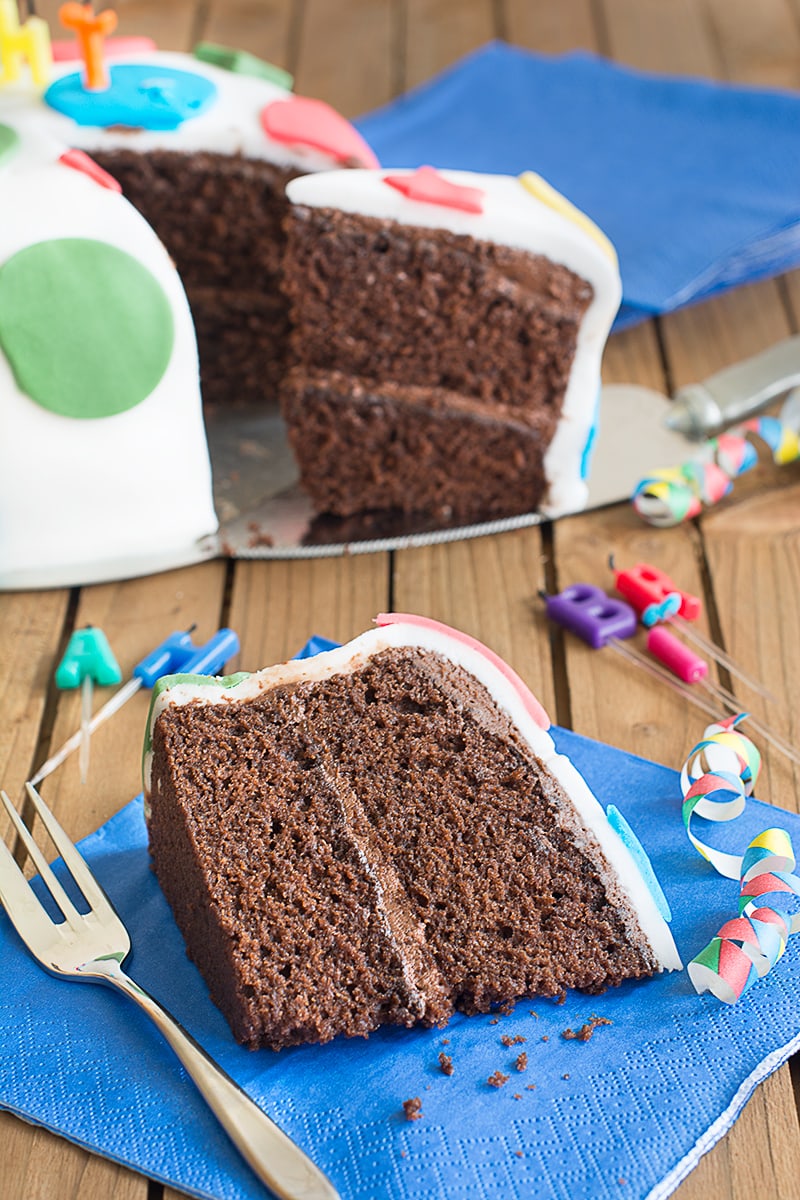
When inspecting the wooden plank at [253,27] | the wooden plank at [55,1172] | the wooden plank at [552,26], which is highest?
the wooden plank at [253,27]

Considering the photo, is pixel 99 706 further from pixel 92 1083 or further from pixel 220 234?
pixel 220 234

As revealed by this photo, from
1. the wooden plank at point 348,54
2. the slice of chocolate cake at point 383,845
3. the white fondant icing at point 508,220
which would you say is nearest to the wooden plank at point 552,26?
the wooden plank at point 348,54

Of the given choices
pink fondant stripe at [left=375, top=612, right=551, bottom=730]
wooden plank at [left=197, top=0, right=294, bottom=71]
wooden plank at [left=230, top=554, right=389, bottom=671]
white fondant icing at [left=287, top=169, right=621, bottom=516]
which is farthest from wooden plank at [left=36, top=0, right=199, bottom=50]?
pink fondant stripe at [left=375, top=612, right=551, bottom=730]

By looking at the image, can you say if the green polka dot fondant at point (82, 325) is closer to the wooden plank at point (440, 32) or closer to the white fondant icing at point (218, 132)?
the white fondant icing at point (218, 132)

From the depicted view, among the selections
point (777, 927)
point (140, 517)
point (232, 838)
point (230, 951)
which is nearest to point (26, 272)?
point (140, 517)

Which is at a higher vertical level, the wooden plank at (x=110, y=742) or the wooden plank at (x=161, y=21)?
the wooden plank at (x=161, y=21)

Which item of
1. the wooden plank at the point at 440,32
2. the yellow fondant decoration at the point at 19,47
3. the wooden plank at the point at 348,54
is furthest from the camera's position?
the wooden plank at the point at 440,32

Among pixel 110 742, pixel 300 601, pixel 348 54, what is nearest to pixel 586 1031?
pixel 110 742
